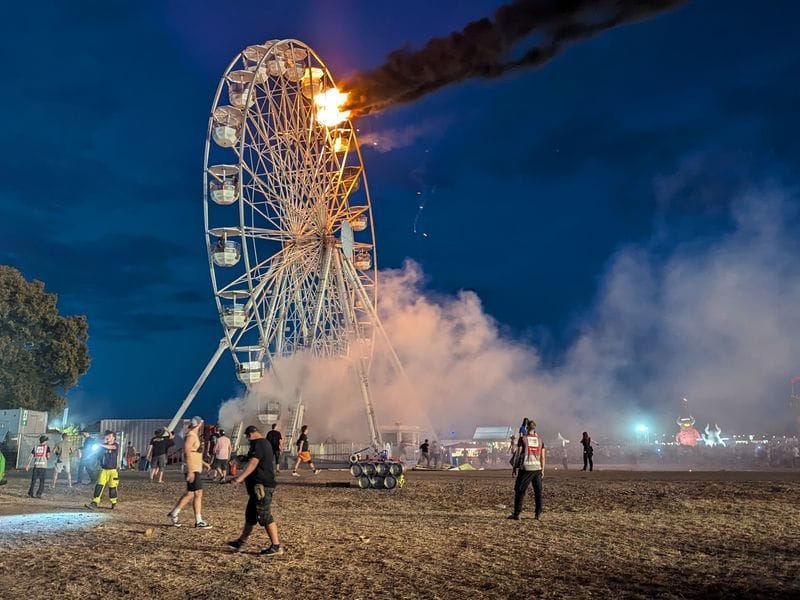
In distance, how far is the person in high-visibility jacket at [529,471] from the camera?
12086 millimetres

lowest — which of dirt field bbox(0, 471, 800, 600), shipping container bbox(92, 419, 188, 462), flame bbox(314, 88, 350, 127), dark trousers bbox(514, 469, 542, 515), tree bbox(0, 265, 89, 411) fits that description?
dirt field bbox(0, 471, 800, 600)

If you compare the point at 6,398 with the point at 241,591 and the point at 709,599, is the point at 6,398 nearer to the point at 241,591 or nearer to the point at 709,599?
the point at 241,591

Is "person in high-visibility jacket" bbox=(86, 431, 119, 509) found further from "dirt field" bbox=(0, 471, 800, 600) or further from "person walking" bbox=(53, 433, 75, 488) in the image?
"person walking" bbox=(53, 433, 75, 488)

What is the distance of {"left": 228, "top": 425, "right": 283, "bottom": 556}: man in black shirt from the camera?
28.8ft

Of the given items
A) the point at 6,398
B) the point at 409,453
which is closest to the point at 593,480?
the point at 409,453

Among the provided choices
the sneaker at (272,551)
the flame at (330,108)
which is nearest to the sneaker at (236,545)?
→ the sneaker at (272,551)

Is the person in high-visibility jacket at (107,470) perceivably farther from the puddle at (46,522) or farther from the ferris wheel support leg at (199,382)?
the ferris wheel support leg at (199,382)

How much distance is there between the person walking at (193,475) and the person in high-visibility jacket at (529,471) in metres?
5.29

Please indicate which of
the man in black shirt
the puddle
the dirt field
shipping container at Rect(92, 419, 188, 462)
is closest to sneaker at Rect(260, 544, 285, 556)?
the man in black shirt

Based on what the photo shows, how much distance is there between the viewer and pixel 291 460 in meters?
30.6

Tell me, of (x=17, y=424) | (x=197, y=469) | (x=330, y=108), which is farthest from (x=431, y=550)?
(x=17, y=424)

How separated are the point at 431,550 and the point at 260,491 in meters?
2.34

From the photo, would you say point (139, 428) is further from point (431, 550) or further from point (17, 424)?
point (431, 550)

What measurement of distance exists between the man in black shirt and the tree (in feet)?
146
